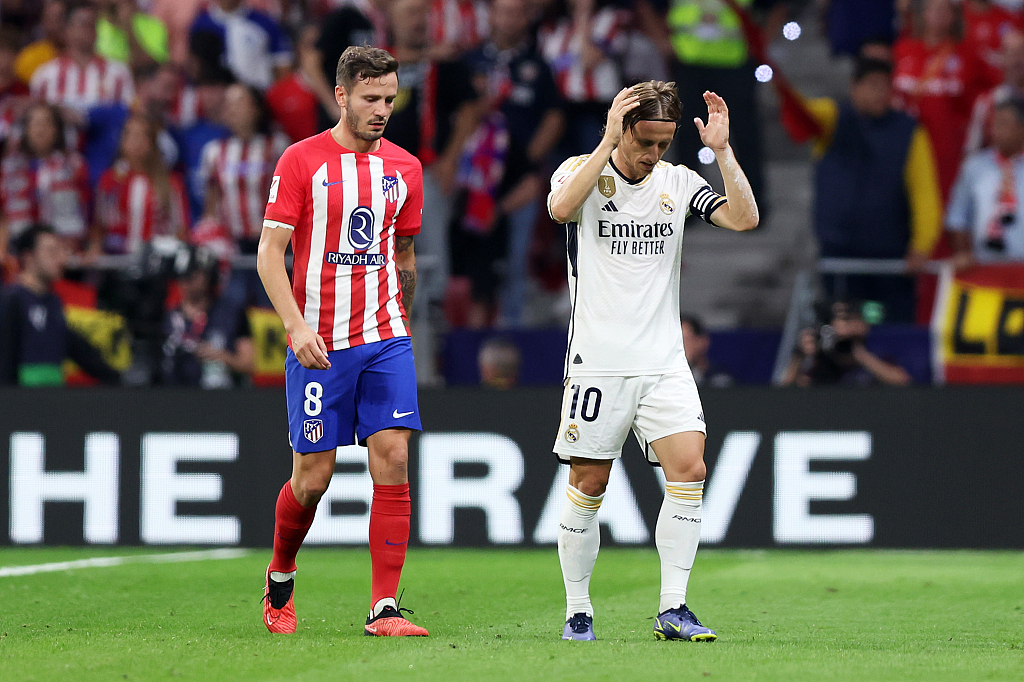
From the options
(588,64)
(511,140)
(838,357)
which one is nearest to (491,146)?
(511,140)

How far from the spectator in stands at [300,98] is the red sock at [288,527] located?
648cm

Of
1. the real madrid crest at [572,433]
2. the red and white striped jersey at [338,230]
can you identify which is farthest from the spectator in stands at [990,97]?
the red and white striped jersey at [338,230]

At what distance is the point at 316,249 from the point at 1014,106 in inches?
283

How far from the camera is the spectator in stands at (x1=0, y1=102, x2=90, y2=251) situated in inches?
457

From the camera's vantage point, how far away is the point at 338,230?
5.46 meters

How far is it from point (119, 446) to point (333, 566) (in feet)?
6.39

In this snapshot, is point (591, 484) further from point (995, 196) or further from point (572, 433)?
point (995, 196)

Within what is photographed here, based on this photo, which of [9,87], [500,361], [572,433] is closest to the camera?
[572,433]

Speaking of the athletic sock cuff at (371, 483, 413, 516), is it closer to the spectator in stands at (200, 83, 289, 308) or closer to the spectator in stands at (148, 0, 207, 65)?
the spectator in stands at (200, 83, 289, 308)

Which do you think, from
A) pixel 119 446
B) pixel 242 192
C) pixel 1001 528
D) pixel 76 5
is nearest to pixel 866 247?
pixel 1001 528

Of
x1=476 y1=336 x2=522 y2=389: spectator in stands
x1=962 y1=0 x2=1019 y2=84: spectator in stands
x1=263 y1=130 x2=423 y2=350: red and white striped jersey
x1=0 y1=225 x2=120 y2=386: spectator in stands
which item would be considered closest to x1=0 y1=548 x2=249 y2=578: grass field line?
x1=0 y1=225 x2=120 y2=386: spectator in stands

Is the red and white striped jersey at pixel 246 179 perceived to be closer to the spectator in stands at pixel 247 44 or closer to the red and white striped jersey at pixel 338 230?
the spectator in stands at pixel 247 44

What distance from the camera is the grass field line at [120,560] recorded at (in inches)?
319

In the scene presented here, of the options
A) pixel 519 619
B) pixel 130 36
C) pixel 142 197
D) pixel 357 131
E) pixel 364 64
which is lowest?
pixel 519 619
